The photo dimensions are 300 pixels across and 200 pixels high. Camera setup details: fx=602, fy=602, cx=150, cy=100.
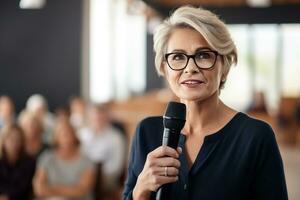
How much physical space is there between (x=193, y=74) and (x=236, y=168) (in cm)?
26

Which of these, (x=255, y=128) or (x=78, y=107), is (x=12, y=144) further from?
(x=78, y=107)

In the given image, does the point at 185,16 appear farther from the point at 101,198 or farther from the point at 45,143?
the point at 45,143

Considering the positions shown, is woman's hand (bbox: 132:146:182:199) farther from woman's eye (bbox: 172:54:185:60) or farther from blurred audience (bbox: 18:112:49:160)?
blurred audience (bbox: 18:112:49:160)

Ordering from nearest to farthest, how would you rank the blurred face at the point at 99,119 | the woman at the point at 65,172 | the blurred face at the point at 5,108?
the woman at the point at 65,172 → the blurred face at the point at 99,119 → the blurred face at the point at 5,108

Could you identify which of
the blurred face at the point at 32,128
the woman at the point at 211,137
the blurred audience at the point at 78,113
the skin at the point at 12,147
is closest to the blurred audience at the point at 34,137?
the blurred face at the point at 32,128

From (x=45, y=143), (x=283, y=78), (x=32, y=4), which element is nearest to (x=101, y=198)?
(x=45, y=143)

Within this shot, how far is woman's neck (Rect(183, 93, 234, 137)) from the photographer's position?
1626 millimetres

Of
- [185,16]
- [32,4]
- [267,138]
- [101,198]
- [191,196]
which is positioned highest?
[32,4]

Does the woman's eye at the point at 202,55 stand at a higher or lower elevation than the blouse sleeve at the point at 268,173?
higher

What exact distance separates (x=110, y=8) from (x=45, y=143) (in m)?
8.64

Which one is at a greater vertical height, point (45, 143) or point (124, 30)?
point (124, 30)

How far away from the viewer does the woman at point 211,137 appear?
153 centimetres

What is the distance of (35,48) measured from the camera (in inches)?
458

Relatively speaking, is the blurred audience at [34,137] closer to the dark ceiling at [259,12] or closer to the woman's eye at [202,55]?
the woman's eye at [202,55]
